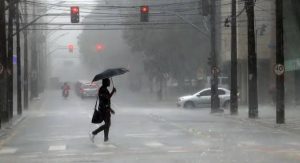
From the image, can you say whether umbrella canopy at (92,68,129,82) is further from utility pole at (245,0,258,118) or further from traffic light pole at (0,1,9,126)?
utility pole at (245,0,258,118)

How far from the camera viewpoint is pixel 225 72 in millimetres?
70750

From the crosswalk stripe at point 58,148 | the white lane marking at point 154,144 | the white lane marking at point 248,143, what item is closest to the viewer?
the crosswalk stripe at point 58,148

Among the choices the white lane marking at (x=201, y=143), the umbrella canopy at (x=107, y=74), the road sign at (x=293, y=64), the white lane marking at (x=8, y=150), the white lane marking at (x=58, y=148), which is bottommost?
the white lane marking at (x=8, y=150)

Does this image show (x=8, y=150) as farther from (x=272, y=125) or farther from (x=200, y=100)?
(x=200, y=100)

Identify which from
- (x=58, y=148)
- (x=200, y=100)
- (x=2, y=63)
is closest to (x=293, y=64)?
(x=200, y=100)

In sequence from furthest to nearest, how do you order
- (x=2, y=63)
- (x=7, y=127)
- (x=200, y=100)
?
(x=200, y=100)
(x=2, y=63)
(x=7, y=127)

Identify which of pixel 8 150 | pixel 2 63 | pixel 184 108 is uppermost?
pixel 2 63

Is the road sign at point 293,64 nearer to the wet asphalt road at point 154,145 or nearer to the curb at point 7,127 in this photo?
the wet asphalt road at point 154,145

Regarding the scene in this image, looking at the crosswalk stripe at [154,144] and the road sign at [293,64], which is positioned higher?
the road sign at [293,64]

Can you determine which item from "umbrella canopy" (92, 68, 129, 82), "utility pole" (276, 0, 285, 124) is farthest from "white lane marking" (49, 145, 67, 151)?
"utility pole" (276, 0, 285, 124)

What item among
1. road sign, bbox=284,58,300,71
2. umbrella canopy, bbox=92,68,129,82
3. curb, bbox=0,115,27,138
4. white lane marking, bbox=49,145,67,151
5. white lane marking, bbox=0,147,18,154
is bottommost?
curb, bbox=0,115,27,138

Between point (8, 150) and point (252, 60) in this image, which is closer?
point (8, 150)

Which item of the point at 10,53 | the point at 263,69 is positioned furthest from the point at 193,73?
the point at 10,53

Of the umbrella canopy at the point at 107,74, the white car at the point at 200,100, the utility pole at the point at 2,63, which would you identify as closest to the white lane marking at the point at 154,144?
the umbrella canopy at the point at 107,74
